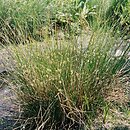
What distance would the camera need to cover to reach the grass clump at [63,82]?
324 centimetres

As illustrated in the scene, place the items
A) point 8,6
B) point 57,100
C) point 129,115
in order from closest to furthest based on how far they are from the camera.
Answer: point 57,100 → point 129,115 → point 8,6

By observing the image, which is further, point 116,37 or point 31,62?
point 116,37

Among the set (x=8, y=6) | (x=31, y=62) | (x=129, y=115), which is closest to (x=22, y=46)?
(x=31, y=62)

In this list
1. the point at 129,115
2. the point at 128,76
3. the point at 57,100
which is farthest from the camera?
the point at 128,76

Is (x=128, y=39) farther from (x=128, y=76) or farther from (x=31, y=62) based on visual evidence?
(x=31, y=62)

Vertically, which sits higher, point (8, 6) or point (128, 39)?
point (128, 39)

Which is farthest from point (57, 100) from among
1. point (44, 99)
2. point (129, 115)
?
point (129, 115)

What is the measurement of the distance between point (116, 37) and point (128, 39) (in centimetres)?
30

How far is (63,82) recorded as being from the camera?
3170 millimetres

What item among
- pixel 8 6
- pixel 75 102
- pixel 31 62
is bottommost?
pixel 8 6

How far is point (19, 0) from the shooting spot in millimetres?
6227

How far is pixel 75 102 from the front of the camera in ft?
10.8

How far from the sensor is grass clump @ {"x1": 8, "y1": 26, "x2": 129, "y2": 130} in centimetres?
324

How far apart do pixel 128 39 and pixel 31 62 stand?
1.15 m
